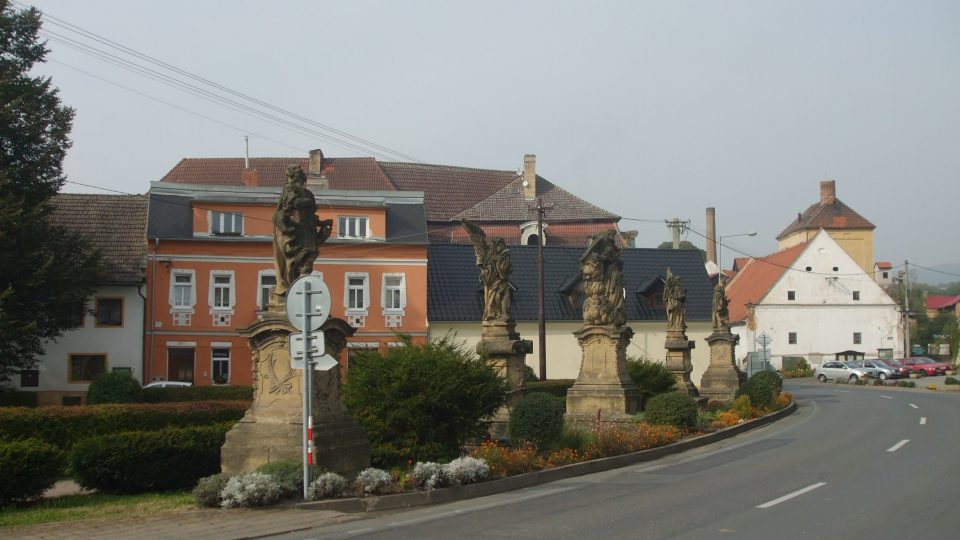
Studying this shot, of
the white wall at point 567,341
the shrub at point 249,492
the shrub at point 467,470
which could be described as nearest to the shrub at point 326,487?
the shrub at point 249,492

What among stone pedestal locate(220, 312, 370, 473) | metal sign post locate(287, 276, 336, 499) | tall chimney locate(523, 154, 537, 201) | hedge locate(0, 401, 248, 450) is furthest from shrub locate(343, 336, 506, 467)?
tall chimney locate(523, 154, 537, 201)

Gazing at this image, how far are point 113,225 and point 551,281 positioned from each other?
67.3 ft

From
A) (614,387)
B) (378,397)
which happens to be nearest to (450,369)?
(378,397)

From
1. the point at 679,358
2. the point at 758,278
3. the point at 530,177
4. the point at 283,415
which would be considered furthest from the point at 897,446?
the point at 758,278

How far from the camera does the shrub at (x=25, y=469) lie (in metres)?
12.1

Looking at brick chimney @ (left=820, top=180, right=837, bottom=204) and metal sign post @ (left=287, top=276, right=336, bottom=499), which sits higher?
brick chimney @ (left=820, top=180, right=837, bottom=204)

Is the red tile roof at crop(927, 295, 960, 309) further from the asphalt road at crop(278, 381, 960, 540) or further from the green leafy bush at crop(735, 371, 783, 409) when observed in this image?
the asphalt road at crop(278, 381, 960, 540)

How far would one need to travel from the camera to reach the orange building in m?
39.2

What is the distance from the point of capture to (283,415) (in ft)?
43.0

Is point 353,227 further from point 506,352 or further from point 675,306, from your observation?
point 506,352

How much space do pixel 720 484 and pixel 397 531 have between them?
19.3 ft

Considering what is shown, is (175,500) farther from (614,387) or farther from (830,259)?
(830,259)

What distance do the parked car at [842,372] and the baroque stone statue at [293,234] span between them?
49.2 metres

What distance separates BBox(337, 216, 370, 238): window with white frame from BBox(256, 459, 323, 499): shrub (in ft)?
98.1
